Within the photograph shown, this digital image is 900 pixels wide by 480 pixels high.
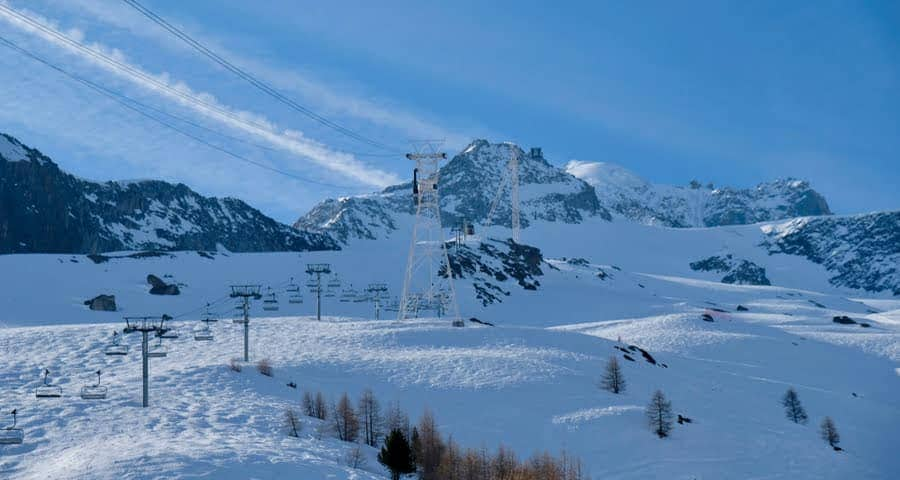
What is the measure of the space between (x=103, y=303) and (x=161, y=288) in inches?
433

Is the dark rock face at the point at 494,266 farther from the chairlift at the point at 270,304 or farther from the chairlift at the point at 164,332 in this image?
the chairlift at the point at 164,332

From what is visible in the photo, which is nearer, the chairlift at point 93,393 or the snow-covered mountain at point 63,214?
the chairlift at point 93,393

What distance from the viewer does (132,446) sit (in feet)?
91.5

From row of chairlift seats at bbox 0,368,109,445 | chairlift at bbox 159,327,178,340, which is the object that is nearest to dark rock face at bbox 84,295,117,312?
chairlift at bbox 159,327,178,340

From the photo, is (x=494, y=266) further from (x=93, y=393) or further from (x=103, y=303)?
(x=93, y=393)

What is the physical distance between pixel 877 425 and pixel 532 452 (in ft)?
116

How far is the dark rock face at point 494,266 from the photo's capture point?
389 feet

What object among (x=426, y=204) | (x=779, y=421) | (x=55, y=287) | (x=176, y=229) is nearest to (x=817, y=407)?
(x=779, y=421)

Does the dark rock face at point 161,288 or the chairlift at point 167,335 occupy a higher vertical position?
the dark rock face at point 161,288

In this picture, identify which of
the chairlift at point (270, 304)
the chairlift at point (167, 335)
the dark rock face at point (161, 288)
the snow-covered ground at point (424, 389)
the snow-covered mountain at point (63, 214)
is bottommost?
the snow-covered ground at point (424, 389)

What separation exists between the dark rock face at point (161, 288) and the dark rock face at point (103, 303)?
356 inches

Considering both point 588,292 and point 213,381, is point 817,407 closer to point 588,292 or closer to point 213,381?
point 213,381

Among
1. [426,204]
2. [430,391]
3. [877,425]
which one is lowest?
[877,425]

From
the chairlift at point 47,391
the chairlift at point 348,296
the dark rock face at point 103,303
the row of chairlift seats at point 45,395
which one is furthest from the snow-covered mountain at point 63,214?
the row of chairlift seats at point 45,395
